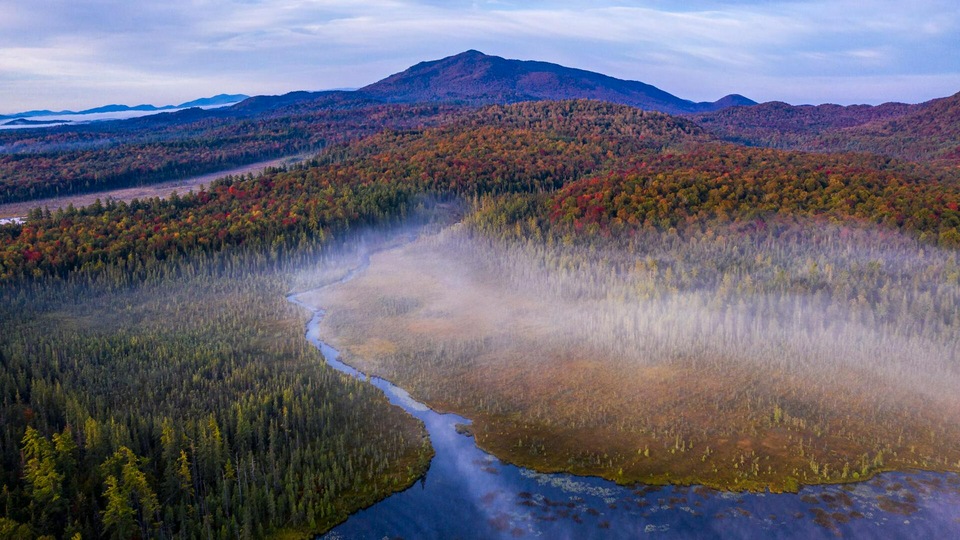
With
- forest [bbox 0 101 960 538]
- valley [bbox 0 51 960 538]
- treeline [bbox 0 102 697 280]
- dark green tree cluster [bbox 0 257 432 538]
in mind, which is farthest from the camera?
treeline [bbox 0 102 697 280]

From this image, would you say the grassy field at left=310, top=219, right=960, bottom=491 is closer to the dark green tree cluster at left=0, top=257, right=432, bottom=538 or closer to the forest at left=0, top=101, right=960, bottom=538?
the forest at left=0, top=101, right=960, bottom=538

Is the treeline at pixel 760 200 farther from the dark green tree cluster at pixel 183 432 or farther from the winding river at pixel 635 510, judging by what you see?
the dark green tree cluster at pixel 183 432

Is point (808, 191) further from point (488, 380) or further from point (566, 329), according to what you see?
point (488, 380)

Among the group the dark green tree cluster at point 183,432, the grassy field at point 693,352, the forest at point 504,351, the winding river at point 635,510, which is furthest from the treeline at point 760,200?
the dark green tree cluster at point 183,432

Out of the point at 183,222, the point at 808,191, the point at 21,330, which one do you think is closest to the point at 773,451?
the point at 808,191

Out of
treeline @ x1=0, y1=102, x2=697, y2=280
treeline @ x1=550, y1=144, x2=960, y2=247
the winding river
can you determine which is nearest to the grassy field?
the winding river

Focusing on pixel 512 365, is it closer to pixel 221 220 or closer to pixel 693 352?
pixel 693 352

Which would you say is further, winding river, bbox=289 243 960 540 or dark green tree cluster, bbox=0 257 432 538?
winding river, bbox=289 243 960 540
